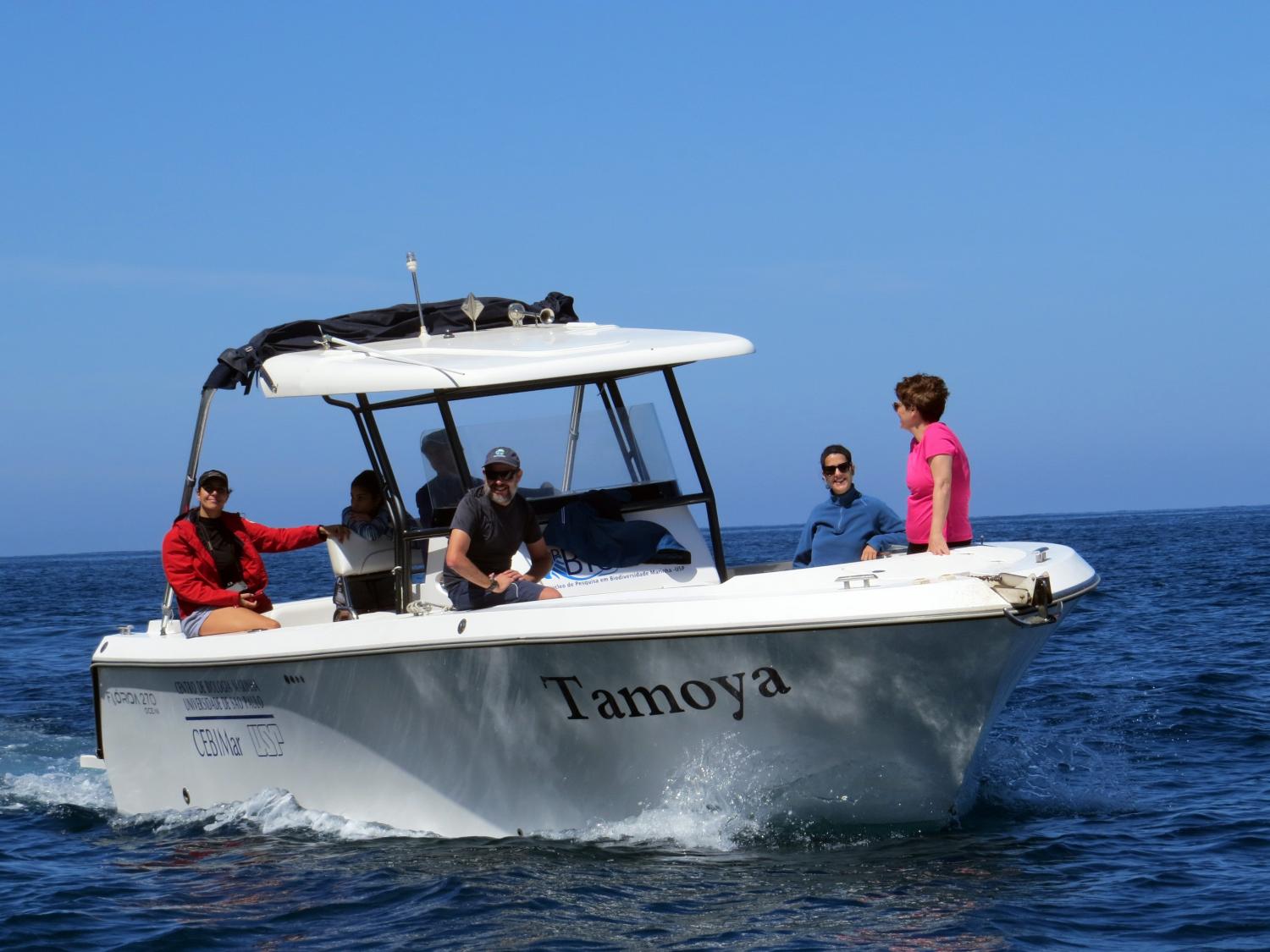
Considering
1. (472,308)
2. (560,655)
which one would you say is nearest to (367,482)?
(472,308)

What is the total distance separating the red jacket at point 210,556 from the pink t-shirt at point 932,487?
10.4 ft

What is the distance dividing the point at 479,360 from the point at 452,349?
471 mm

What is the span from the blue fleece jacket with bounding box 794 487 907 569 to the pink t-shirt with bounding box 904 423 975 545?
1.20ft

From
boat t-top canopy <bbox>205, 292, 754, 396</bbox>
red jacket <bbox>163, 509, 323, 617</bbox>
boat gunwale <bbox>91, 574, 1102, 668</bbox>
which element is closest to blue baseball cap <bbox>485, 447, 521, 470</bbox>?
boat t-top canopy <bbox>205, 292, 754, 396</bbox>

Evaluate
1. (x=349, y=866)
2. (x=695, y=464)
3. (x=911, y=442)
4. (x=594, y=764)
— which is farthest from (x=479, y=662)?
(x=911, y=442)

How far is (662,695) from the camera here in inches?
258

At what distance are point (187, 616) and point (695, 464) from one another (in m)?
2.80

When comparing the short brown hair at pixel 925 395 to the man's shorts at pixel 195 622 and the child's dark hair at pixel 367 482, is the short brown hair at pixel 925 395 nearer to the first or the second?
the child's dark hair at pixel 367 482

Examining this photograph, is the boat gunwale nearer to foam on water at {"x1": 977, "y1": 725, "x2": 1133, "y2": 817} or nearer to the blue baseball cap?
the blue baseball cap

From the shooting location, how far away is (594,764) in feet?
22.4

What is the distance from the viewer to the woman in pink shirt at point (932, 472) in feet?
23.6

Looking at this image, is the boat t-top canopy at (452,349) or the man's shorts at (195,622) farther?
the man's shorts at (195,622)

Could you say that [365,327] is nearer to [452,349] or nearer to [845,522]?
[452,349]

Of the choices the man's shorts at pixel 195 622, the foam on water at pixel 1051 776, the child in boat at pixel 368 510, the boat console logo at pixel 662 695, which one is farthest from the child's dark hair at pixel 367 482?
the foam on water at pixel 1051 776
